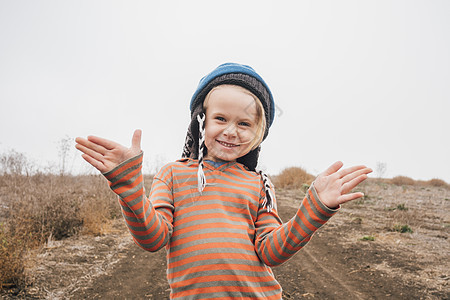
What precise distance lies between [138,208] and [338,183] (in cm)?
76

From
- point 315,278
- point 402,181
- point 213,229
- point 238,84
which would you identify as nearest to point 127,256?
point 315,278

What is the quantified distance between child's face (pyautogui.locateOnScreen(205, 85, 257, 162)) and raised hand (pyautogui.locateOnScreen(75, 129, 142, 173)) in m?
0.51

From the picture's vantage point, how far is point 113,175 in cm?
106

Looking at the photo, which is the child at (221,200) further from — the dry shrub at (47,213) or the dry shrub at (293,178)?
the dry shrub at (293,178)

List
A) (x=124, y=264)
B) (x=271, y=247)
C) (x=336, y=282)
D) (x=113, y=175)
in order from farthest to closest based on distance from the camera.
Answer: (x=124, y=264), (x=336, y=282), (x=271, y=247), (x=113, y=175)

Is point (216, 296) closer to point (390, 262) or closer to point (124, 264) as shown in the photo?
point (124, 264)

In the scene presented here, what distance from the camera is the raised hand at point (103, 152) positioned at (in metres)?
1.06

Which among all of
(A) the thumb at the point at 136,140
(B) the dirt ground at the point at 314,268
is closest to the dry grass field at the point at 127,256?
(B) the dirt ground at the point at 314,268

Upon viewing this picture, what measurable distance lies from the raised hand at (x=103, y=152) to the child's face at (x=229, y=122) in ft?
1.66

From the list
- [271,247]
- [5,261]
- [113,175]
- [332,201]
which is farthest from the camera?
[5,261]

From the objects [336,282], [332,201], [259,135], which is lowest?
[336,282]

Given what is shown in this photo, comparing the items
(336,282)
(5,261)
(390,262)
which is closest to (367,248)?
(390,262)

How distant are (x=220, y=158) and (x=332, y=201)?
60 cm

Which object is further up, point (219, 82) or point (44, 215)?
point (219, 82)
